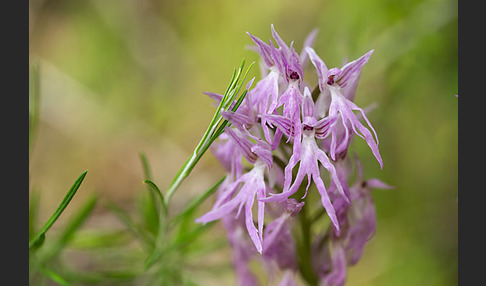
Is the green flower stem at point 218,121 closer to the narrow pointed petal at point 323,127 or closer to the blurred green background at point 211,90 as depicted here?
the narrow pointed petal at point 323,127

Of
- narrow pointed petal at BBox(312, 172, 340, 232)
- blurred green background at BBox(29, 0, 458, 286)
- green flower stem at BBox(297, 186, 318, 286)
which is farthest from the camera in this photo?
blurred green background at BBox(29, 0, 458, 286)

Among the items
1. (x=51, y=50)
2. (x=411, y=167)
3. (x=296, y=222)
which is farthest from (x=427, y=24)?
(x=51, y=50)

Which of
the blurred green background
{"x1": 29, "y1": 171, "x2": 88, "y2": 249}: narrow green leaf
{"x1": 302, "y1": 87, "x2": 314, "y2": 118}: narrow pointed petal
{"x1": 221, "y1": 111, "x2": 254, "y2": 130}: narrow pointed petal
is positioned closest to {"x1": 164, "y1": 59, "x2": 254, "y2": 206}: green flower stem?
{"x1": 221, "y1": 111, "x2": 254, "y2": 130}: narrow pointed petal

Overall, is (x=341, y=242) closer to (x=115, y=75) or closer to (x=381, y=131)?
(x=381, y=131)

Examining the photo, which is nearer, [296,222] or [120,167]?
[296,222]

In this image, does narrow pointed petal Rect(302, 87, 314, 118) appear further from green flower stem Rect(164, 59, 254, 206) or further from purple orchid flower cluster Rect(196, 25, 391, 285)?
green flower stem Rect(164, 59, 254, 206)

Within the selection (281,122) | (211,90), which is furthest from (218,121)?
(211,90)
